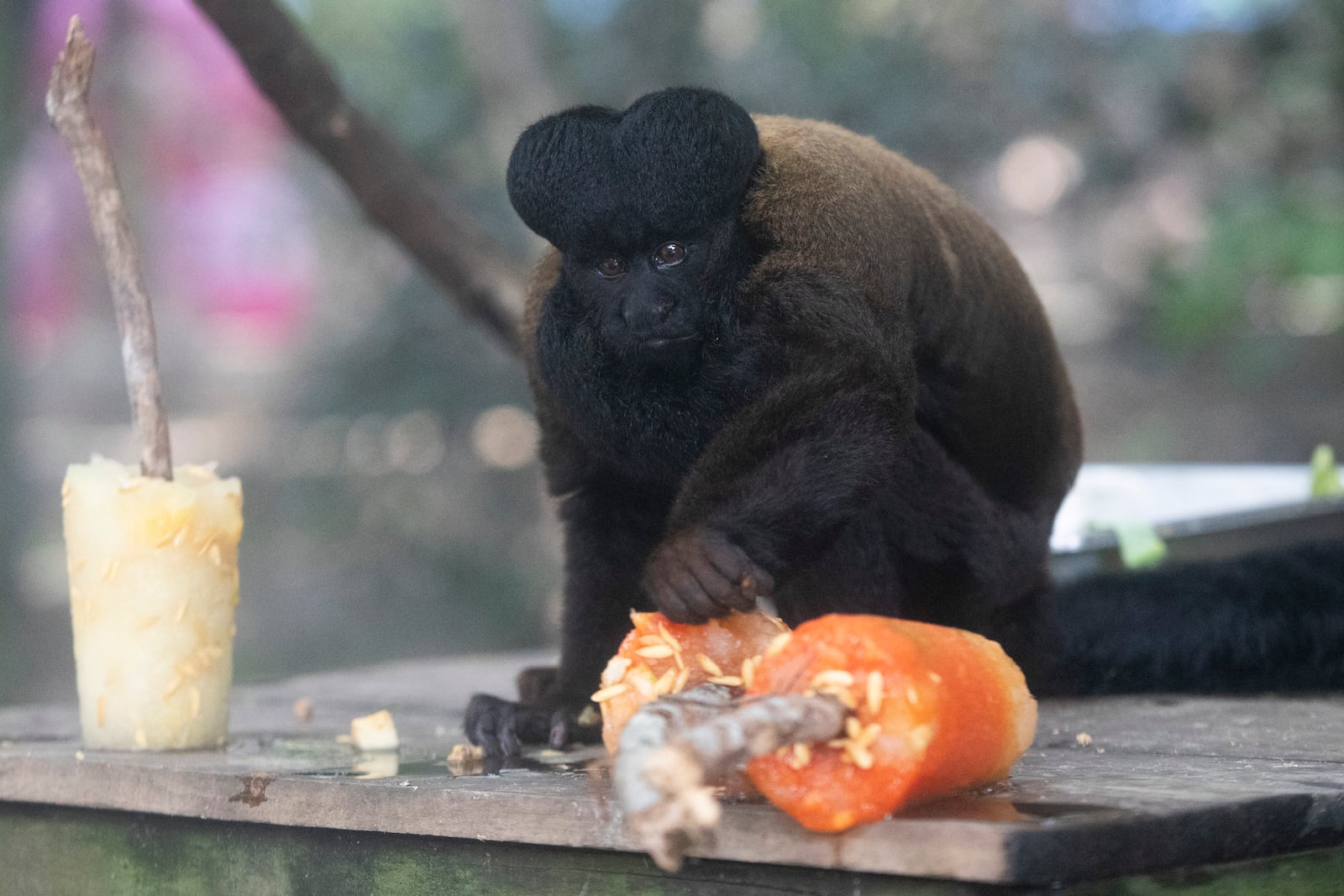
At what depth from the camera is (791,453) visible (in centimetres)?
185

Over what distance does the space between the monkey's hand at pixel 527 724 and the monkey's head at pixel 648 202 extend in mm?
643

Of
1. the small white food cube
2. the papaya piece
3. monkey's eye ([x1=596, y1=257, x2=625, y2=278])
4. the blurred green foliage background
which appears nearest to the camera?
the papaya piece

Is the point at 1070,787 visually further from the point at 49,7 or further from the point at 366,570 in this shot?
the point at 366,570

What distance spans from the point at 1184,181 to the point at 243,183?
16.9 ft

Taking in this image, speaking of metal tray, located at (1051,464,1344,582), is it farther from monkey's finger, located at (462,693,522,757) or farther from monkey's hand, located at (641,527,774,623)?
monkey's hand, located at (641,527,774,623)

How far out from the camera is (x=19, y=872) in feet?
7.50

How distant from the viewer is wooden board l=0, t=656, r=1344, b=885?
1.32 metres

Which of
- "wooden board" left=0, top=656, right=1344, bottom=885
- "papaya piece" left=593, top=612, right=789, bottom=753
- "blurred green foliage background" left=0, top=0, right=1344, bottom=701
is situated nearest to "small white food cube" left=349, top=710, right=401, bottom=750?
"wooden board" left=0, top=656, right=1344, bottom=885

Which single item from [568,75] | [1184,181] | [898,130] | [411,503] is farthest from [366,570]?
[1184,181]

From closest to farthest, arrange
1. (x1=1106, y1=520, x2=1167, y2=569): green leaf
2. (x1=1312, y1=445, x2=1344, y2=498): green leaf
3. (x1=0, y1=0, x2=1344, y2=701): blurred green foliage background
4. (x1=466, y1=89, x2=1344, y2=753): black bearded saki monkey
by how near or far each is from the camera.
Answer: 1. (x1=466, y1=89, x2=1344, y2=753): black bearded saki monkey
2. (x1=1106, y1=520, x2=1167, y2=569): green leaf
3. (x1=1312, y1=445, x2=1344, y2=498): green leaf
4. (x1=0, y1=0, x2=1344, y2=701): blurred green foliage background

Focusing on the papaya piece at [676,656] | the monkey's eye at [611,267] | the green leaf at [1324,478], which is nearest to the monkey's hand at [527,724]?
the papaya piece at [676,656]

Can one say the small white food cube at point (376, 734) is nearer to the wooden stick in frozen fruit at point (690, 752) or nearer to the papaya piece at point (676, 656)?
the papaya piece at point (676, 656)

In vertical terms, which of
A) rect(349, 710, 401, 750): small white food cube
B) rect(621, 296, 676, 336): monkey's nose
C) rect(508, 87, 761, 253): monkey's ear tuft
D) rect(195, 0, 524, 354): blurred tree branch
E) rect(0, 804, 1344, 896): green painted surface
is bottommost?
rect(0, 804, 1344, 896): green painted surface

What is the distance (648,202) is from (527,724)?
2.93ft
